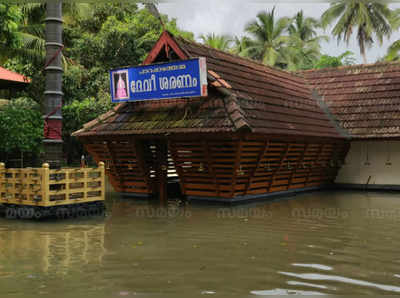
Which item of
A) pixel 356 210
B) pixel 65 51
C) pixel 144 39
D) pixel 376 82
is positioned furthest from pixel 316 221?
pixel 65 51

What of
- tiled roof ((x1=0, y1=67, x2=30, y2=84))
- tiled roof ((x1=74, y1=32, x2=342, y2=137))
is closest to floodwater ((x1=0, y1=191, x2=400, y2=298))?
tiled roof ((x1=74, y1=32, x2=342, y2=137))

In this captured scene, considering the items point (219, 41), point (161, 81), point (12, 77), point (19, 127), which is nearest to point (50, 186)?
point (161, 81)

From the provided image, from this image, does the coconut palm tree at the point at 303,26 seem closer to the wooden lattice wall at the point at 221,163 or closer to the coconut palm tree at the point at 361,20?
the coconut palm tree at the point at 361,20

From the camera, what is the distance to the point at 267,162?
42.3ft

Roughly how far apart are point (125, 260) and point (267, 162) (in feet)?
23.8

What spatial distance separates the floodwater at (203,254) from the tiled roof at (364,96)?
17.1ft

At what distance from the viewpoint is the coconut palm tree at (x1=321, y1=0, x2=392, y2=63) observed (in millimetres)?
35562

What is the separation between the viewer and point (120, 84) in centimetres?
1333

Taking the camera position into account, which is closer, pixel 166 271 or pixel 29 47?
pixel 166 271

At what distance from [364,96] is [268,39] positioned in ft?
74.9

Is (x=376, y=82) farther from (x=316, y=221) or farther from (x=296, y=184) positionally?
(x=316, y=221)

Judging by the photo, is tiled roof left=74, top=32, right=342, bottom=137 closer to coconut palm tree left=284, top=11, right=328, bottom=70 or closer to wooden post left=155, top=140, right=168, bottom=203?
wooden post left=155, top=140, right=168, bottom=203

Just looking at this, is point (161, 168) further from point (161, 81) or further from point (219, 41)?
point (219, 41)

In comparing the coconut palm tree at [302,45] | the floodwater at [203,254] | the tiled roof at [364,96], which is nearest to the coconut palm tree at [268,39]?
the coconut palm tree at [302,45]
